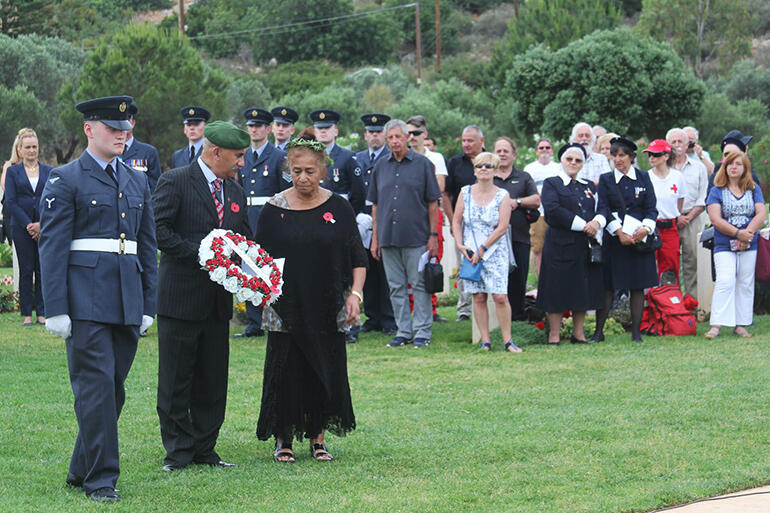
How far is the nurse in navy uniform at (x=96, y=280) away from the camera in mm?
6043

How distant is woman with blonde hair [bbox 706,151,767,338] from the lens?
39.6 feet

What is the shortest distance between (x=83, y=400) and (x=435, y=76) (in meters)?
59.4

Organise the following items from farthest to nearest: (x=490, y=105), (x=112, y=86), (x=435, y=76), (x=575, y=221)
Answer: (x=435, y=76)
(x=490, y=105)
(x=112, y=86)
(x=575, y=221)

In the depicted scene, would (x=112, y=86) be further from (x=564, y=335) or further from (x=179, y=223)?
(x=179, y=223)

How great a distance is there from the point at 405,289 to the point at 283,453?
528cm

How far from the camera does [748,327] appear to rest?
506 inches

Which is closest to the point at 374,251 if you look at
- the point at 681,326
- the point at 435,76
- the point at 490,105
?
the point at 681,326

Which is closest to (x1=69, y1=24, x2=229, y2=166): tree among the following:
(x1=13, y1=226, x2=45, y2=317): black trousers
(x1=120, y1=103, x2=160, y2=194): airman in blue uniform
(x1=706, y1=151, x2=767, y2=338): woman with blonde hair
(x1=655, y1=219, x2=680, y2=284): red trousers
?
(x1=13, y1=226, x2=45, y2=317): black trousers

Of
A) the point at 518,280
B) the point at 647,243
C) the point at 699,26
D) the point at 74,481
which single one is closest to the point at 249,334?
the point at 518,280

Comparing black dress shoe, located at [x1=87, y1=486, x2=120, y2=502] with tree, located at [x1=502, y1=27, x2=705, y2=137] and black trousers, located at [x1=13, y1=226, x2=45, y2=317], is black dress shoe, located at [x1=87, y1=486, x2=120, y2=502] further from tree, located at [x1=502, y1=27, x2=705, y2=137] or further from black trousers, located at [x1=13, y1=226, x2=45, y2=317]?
tree, located at [x1=502, y1=27, x2=705, y2=137]

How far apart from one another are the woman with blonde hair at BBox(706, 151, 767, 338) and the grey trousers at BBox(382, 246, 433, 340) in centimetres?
318

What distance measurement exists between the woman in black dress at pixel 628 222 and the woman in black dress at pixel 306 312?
18.6ft

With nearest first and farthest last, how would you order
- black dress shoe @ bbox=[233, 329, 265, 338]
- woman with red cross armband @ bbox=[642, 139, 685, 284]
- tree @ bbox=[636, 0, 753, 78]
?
black dress shoe @ bbox=[233, 329, 265, 338], woman with red cross armband @ bbox=[642, 139, 685, 284], tree @ bbox=[636, 0, 753, 78]

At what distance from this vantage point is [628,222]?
39.4 ft
